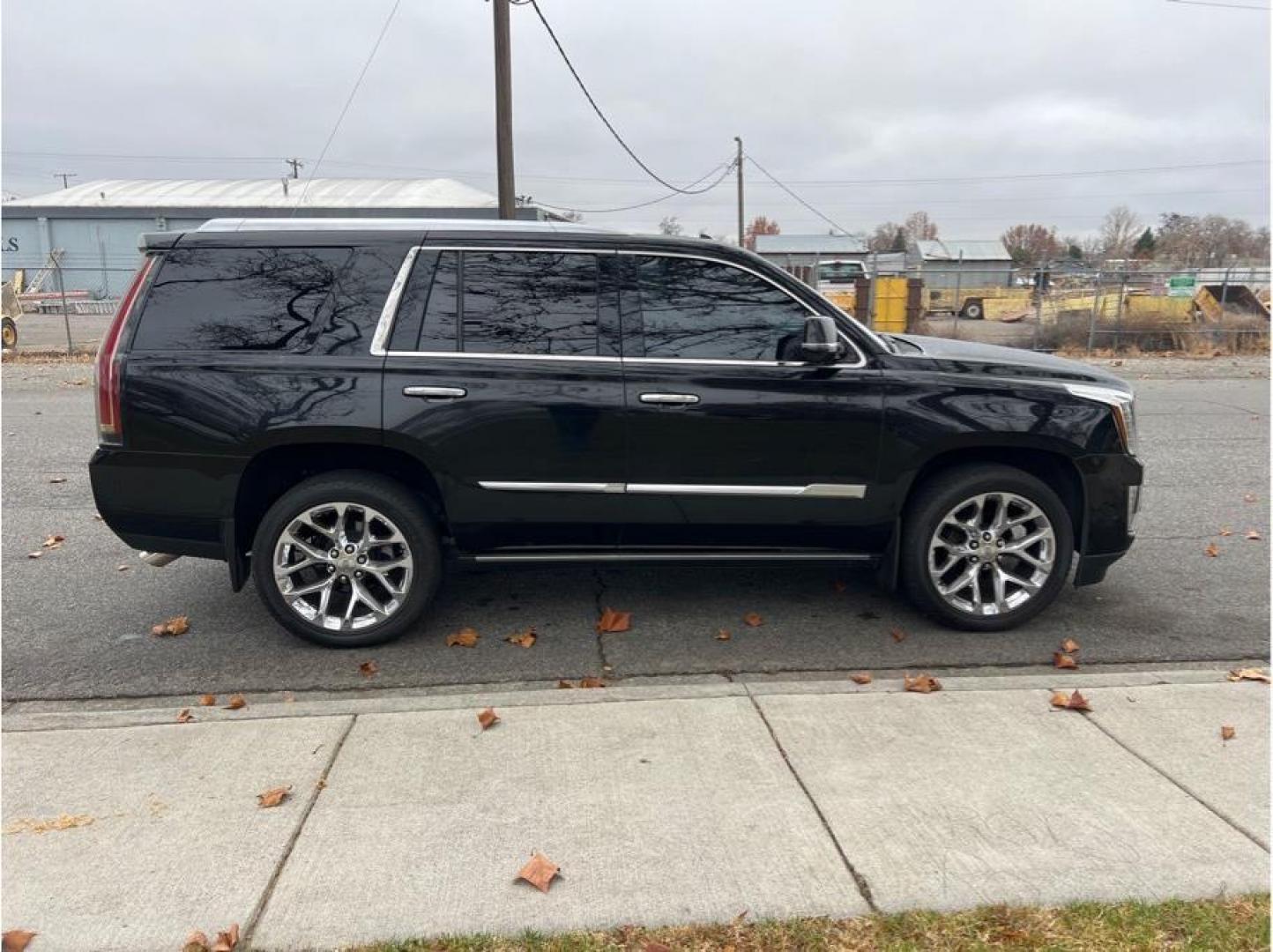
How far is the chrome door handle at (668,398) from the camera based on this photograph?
435 centimetres

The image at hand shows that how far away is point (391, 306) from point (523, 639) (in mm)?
1708

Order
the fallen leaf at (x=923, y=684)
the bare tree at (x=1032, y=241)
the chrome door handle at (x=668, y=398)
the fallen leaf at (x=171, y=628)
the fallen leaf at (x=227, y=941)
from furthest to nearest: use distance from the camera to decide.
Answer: the bare tree at (x=1032, y=241) < the fallen leaf at (x=171, y=628) < the chrome door handle at (x=668, y=398) < the fallen leaf at (x=923, y=684) < the fallen leaf at (x=227, y=941)

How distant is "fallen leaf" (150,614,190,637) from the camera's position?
188 inches

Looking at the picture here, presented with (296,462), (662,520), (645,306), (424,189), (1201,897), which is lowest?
(1201,897)

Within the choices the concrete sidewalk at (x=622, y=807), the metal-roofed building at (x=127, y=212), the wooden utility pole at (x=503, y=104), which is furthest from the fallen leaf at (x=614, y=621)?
the metal-roofed building at (x=127, y=212)

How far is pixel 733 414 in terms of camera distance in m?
4.38

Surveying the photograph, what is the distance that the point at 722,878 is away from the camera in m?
2.76

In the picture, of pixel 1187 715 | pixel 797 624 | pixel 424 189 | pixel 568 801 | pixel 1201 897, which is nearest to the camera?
pixel 1201 897

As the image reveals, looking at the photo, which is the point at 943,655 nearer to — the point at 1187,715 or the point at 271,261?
the point at 1187,715

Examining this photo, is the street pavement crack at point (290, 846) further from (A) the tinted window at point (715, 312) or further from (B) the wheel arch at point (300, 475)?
(A) the tinted window at point (715, 312)

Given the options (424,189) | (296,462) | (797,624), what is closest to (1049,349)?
(797,624)

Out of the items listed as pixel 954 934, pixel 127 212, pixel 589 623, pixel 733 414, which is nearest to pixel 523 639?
pixel 589 623

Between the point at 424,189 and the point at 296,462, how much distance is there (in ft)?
141

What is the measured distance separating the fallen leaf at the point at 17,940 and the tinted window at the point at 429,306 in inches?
101
